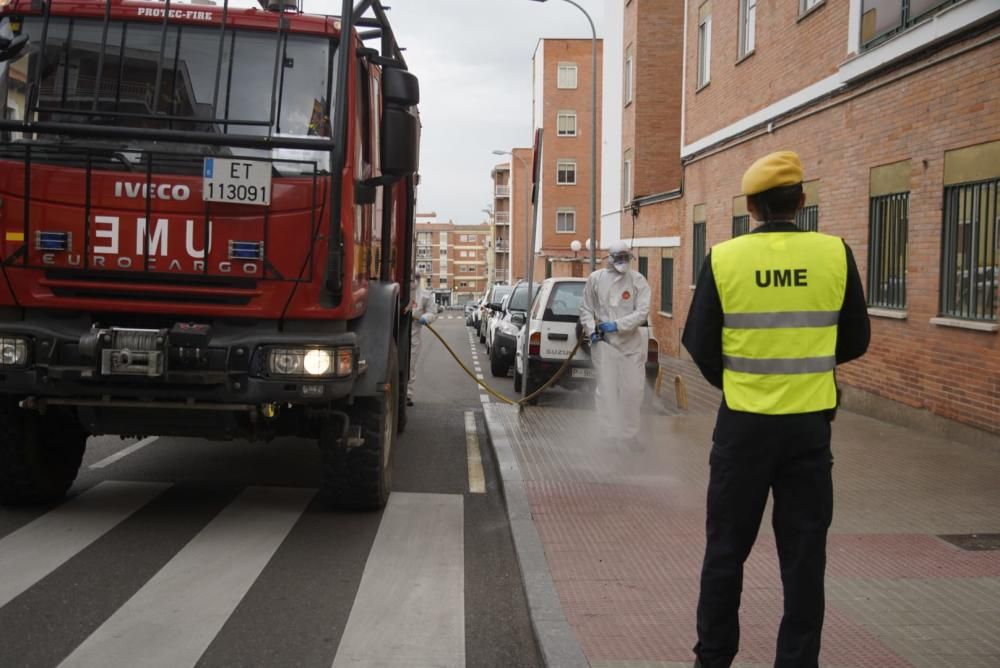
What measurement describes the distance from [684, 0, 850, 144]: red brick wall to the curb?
29.4ft

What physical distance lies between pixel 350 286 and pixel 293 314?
38 cm

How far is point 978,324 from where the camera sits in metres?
10.4

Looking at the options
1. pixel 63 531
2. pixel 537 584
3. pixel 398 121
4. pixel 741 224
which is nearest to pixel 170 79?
pixel 398 121

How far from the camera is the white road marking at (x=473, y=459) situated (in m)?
8.58

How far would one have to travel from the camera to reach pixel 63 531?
6.51 m

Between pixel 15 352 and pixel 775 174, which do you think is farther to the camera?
pixel 15 352

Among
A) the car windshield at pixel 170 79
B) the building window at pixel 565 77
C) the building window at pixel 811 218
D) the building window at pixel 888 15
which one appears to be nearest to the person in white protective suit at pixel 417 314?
the car windshield at pixel 170 79

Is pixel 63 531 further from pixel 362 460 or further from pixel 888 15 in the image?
pixel 888 15

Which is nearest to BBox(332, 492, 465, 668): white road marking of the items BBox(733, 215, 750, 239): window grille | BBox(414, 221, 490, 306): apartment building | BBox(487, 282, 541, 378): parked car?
BBox(487, 282, 541, 378): parked car

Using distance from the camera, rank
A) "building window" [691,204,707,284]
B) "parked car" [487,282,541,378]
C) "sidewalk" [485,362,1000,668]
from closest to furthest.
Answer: "sidewalk" [485,362,1000,668], "parked car" [487,282,541,378], "building window" [691,204,707,284]

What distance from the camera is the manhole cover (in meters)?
6.35

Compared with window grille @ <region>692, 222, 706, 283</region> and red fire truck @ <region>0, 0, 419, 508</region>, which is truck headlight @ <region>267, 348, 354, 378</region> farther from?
window grille @ <region>692, 222, 706, 283</region>

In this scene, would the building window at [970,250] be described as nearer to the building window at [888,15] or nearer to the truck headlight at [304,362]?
the building window at [888,15]

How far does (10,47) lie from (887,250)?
10.2m
